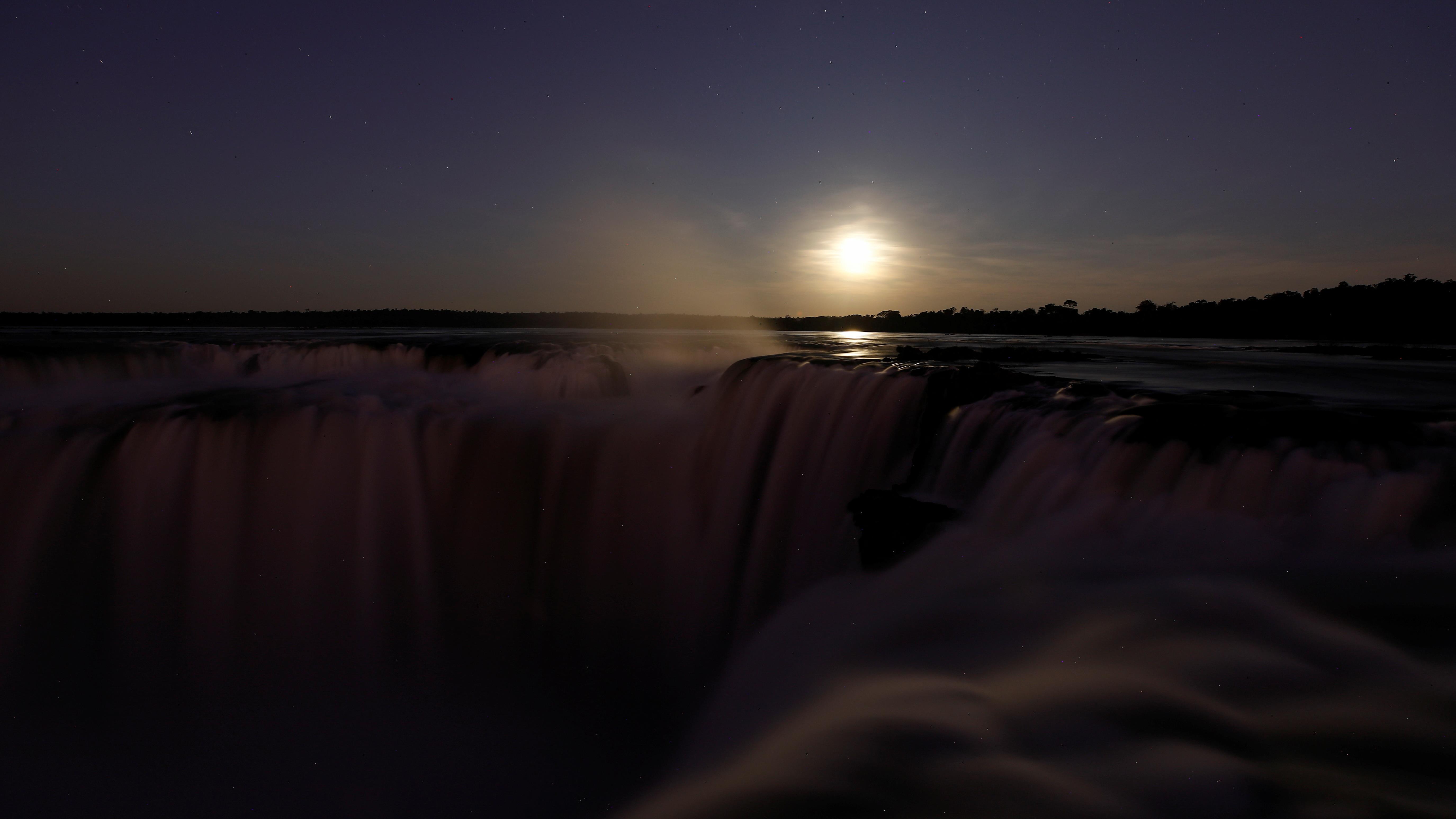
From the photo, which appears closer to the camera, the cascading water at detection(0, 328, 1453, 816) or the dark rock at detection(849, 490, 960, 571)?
the cascading water at detection(0, 328, 1453, 816)

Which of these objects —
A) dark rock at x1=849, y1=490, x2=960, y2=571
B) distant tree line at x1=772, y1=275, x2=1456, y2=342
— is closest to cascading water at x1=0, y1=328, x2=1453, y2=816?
dark rock at x1=849, y1=490, x2=960, y2=571

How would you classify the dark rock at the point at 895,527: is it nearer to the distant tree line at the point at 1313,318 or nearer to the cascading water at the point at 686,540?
the cascading water at the point at 686,540

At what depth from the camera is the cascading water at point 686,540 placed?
152 inches

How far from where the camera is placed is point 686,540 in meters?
9.31

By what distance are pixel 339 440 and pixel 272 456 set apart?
3.30 ft

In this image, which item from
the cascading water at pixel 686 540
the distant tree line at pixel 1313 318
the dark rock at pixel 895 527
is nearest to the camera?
the cascading water at pixel 686 540

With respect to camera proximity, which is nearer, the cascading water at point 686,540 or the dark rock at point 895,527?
the cascading water at point 686,540

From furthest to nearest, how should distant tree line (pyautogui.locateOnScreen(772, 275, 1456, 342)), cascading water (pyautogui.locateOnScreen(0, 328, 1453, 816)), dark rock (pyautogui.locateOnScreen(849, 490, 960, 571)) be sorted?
distant tree line (pyautogui.locateOnScreen(772, 275, 1456, 342)) → dark rock (pyautogui.locateOnScreen(849, 490, 960, 571)) → cascading water (pyautogui.locateOnScreen(0, 328, 1453, 816))

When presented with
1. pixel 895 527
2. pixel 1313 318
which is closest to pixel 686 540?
pixel 895 527

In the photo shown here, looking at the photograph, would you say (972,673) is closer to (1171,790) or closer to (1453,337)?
(1171,790)

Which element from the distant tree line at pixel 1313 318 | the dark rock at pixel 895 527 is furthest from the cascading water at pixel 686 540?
the distant tree line at pixel 1313 318

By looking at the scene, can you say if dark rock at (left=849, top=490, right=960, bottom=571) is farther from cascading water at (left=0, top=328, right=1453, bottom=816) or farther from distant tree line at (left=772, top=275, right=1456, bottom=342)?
distant tree line at (left=772, top=275, right=1456, bottom=342)

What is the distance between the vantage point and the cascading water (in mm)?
3850

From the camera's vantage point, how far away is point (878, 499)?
6184 mm
